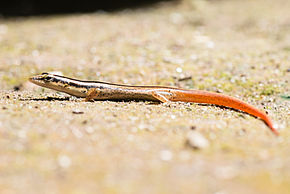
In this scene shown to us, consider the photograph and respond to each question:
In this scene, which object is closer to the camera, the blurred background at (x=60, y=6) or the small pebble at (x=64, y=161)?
the small pebble at (x=64, y=161)

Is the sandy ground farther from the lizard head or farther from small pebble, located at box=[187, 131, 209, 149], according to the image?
the lizard head

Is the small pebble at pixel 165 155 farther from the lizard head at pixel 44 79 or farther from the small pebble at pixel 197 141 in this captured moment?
the lizard head at pixel 44 79

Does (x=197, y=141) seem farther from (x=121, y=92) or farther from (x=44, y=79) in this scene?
(x=44, y=79)

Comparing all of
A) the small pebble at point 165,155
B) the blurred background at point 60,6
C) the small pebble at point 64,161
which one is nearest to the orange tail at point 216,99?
the small pebble at point 165,155

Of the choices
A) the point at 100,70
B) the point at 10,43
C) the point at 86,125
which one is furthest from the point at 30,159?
the point at 10,43

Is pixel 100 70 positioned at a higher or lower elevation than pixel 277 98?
higher

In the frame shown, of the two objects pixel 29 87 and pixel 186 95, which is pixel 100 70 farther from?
pixel 186 95
